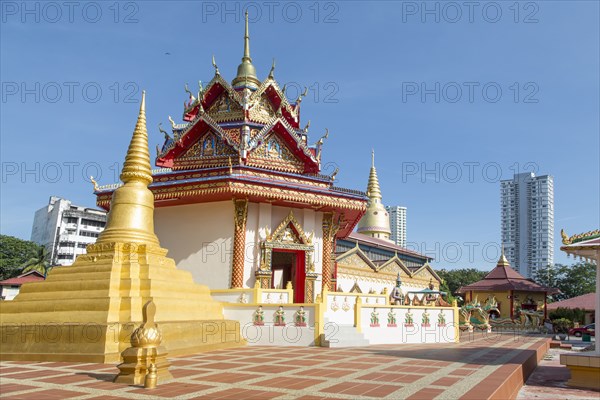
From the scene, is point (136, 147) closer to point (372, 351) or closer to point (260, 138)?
point (260, 138)

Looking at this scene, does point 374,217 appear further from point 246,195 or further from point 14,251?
point 14,251

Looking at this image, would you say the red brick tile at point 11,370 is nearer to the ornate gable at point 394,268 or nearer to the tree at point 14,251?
the ornate gable at point 394,268

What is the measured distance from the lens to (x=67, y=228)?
252ft

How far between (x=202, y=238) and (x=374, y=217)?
34.5 meters

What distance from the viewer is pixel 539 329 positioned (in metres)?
31.1

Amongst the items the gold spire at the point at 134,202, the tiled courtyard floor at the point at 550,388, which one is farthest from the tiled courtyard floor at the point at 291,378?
the gold spire at the point at 134,202

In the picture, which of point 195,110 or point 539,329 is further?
point 539,329

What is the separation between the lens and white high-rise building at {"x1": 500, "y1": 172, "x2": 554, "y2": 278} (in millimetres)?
78562

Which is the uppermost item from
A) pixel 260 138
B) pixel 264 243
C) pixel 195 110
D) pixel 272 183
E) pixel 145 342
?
pixel 195 110

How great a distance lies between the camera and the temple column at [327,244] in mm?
18500

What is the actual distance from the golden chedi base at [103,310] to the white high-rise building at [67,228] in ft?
223

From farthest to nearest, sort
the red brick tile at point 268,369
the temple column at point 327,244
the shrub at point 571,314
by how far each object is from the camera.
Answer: the shrub at point 571,314, the temple column at point 327,244, the red brick tile at point 268,369

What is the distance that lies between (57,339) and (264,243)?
8230 mm

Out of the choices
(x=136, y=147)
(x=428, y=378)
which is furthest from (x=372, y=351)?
(x=136, y=147)
